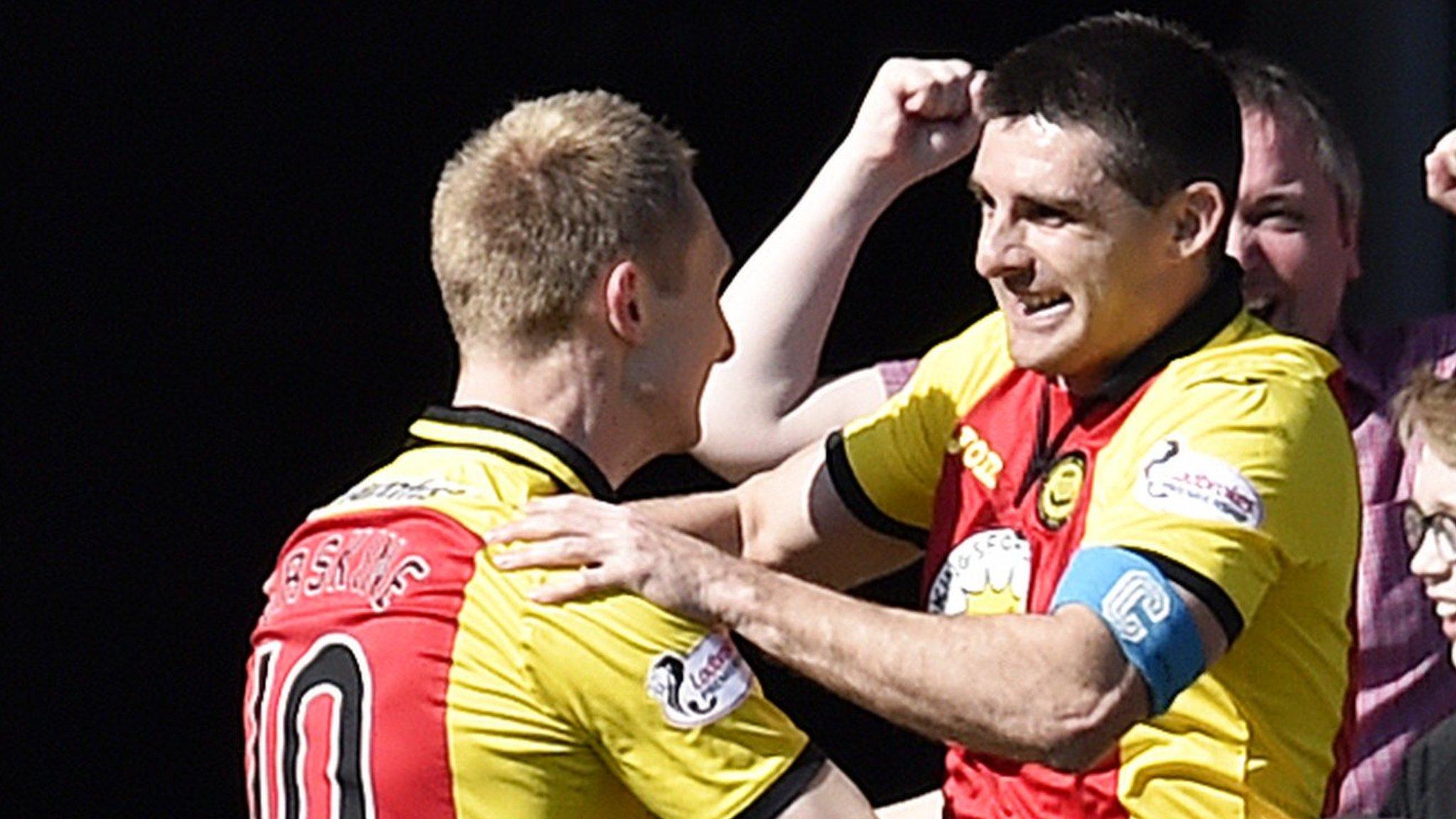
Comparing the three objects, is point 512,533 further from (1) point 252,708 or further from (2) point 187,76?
(2) point 187,76

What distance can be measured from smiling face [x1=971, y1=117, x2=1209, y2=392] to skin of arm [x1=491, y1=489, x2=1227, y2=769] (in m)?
0.31

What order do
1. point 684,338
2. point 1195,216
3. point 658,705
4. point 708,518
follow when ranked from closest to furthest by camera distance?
point 658,705 < point 684,338 < point 1195,216 < point 708,518

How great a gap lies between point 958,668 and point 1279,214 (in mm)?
1024

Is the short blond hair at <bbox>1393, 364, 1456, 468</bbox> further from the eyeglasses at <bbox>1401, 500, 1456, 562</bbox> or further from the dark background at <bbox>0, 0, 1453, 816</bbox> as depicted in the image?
the dark background at <bbox>0, 0, 1453, 816</bbox>

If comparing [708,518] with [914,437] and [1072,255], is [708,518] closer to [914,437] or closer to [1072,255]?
[914,437]

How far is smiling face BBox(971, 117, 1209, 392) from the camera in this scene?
3.45 metres

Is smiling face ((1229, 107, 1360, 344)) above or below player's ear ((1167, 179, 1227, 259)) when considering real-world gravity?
below

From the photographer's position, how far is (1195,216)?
347 cm

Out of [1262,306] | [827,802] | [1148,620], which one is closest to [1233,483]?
[1148,620]

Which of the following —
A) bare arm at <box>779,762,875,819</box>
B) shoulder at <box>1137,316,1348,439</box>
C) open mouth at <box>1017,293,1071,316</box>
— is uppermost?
open mouth at <box>1017,293,1071,316</box>

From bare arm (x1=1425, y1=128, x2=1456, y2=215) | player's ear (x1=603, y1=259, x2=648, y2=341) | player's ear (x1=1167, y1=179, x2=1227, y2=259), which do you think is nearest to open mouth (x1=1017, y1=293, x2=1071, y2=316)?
player's ear (x1=1167, y1=179, x2=1227, y2=259)

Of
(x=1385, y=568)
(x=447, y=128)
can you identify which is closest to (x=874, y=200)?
(x=1385, y=568)

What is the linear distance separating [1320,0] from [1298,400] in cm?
232

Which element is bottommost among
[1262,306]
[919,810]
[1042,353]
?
[919,810]
